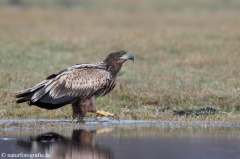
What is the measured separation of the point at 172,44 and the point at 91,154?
13334mm

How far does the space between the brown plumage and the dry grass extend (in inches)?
25.1

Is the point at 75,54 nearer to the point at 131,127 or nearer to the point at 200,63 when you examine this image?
the point at 200,63

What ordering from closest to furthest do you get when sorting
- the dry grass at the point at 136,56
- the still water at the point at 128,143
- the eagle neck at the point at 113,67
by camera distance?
1. the still water at the point at 128,143
2. the eagle neck at the point at 113,67
3. the dry grass at the point at 136,56

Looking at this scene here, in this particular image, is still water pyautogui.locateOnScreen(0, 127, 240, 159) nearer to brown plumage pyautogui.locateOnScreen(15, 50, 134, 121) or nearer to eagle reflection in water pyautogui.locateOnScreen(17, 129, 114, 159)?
eagle reflection in water pyautogui.locateOnScreen(17, 129, 114, 159)

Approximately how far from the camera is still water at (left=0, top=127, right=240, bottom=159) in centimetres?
768

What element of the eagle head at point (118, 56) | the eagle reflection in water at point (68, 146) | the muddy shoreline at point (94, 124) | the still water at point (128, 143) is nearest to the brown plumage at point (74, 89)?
the eagle head at point (118, 56)

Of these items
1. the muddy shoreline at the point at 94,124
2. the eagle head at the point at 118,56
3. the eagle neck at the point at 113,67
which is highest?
the eagle head at the point at 118,56

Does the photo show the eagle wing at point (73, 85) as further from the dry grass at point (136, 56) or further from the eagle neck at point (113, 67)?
the dry grass at point (136, 56)

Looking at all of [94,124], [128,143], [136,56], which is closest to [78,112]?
[94,124]

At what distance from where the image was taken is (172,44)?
68.1ft

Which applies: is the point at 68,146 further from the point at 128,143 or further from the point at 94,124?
the point at 94,124

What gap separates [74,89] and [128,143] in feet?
6.56

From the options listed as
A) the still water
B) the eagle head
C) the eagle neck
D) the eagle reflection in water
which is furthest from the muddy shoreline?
the eagle head

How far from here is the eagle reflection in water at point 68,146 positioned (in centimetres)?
770
